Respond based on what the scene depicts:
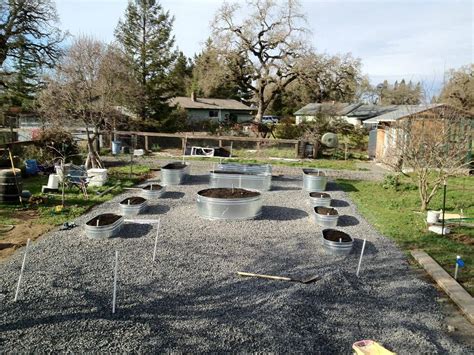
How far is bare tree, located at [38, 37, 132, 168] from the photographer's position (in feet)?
44.9

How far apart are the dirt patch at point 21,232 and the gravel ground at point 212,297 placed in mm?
402

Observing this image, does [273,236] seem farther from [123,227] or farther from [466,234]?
[466,234]

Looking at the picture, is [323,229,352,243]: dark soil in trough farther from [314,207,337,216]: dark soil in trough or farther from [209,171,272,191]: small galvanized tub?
[209,171,272,191]: small galvanized tub

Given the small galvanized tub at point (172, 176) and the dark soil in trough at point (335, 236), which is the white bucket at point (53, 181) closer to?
the small galvanized tub at point (172, 176)

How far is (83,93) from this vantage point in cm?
1377

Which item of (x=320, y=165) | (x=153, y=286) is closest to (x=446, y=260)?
(x=153, y=286)

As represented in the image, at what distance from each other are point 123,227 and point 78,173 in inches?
166

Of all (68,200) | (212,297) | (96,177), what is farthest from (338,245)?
(96,177)

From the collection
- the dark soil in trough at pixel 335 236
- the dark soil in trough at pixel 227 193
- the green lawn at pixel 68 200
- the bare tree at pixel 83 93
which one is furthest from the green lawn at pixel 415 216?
the bare tree at pixel 83 93

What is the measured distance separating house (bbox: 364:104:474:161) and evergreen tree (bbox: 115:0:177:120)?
13.8m

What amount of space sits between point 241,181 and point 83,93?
6.97m

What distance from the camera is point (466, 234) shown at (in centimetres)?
824

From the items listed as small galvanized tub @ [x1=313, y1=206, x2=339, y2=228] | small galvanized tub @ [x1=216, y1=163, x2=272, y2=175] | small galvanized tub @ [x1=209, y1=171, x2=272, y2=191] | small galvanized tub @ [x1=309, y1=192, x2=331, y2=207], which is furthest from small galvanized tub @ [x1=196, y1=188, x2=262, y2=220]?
small galvanized tub @ [x1=216, y1=163, x2=272, y2=175]

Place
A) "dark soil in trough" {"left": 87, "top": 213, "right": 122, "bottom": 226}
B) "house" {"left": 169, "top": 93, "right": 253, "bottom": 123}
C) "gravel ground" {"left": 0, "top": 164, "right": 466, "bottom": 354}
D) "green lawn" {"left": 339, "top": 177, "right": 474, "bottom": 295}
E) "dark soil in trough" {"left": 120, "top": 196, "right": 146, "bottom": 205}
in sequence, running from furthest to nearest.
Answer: "house" {"left": 169, "top": 93, "right": 253, "bottom": 123} → "dark soil in trough" {"left": 120, "top": 196, "right": 146, "bottom": 205} → "dark soil in trough" {"left": 87, "top": 213, "right": 122, "bottom": 226} → "green lawn" {"left": 339, "top": 177, "right": 474, "bottom": 295} → "gravel ground" {"left": 0, "top": 164, "right": 466, "bottom": 354}
